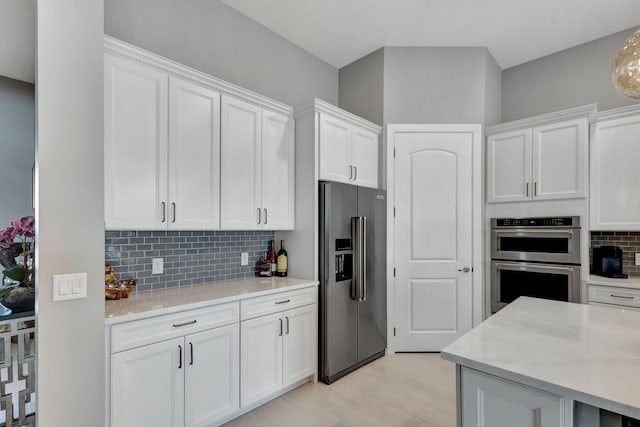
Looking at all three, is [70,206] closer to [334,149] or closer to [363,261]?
[334,149]

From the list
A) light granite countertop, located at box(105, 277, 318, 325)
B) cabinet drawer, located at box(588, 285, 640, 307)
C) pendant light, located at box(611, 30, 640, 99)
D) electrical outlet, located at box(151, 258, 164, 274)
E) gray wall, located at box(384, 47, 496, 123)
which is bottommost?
cabinet drawer, located at box(588, 285, 640, 307)

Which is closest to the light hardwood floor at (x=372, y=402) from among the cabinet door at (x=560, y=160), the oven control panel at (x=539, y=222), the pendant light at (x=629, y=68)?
the oven control panel at (x=539, y=222)

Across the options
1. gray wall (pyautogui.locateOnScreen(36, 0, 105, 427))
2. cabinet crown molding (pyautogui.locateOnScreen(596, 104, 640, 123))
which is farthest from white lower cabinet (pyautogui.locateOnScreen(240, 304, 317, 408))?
cabinet crown molding (pyautogui.locateOnScreen(596, 104, 640, 123))

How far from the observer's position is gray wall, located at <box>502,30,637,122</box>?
3338 millimetres

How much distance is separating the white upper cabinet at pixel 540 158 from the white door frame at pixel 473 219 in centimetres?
16

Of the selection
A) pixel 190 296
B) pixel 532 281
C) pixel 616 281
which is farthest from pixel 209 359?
pixel 616 281

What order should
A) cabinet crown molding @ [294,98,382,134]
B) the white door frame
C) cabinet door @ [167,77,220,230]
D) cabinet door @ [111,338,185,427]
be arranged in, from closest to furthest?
cabinet door @ [111,338,185,427] → cabinet door @ [167,77,220,230] → cabinet crown molding @ [294,98,382,134] → the white door frame

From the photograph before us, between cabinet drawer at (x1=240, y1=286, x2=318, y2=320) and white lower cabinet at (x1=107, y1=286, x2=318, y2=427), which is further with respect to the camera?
cabinet drawer at (x1=240, y1=286, x2=318, y2=320)

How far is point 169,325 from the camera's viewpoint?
1898mm

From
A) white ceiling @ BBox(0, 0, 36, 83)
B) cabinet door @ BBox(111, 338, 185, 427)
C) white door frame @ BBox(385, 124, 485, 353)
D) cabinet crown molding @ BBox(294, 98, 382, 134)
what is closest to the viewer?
white ceiling @ BBox(0, 0, 36, 83)

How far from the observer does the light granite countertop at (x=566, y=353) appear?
98cm

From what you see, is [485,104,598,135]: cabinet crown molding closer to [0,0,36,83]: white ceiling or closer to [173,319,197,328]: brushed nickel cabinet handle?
[173,319,197,328]: brushed nickel cabinet handle

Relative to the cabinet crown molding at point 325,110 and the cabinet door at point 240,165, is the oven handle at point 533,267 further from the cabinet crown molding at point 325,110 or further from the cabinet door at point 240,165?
the cabinet door at point 240,165

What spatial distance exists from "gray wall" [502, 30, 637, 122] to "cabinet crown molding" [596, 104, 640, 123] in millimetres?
277
